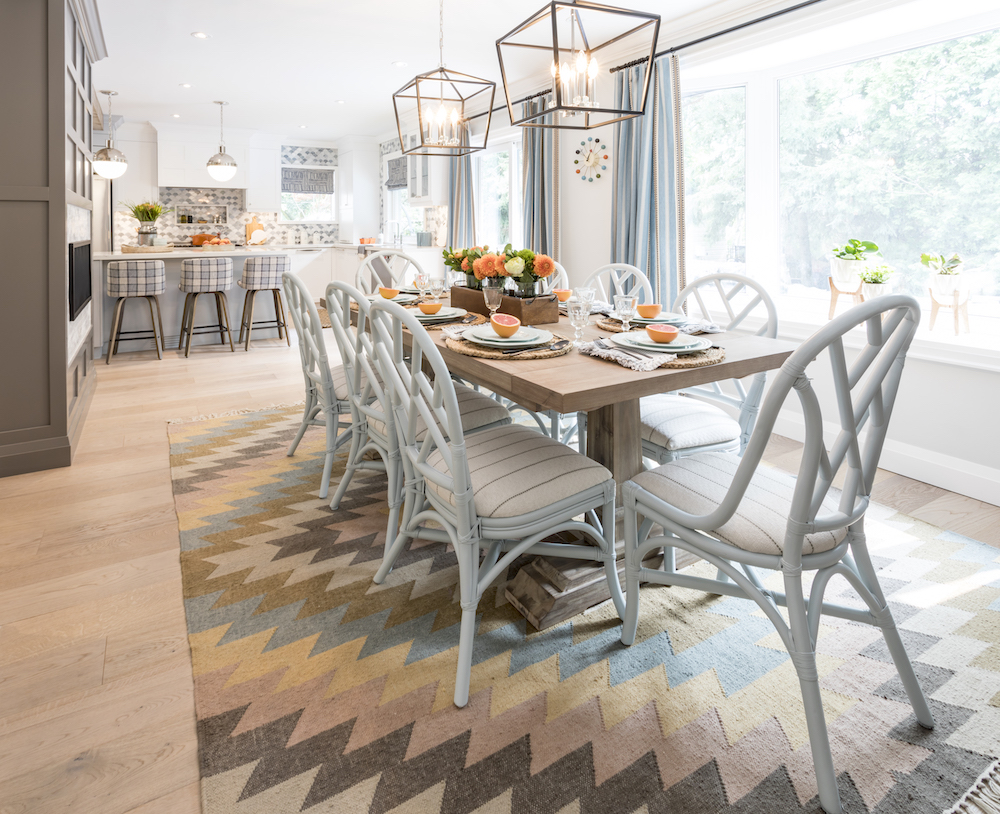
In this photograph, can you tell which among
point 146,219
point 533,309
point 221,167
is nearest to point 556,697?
point 533,309

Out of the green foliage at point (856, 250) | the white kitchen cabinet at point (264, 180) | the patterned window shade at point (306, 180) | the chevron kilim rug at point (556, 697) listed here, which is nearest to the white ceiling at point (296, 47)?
the green foliage at point (856, 250)

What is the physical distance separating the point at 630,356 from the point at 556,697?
0.91m

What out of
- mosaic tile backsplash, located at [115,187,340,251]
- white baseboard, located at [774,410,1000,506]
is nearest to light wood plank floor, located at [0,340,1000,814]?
white baseboard, located at [774,410,1000,506]

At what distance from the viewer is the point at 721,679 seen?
163cm

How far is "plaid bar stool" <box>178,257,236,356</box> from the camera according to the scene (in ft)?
18.7

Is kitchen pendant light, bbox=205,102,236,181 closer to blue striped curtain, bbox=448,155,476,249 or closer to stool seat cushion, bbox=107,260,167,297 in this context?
stool seat cushion, bbox=107,260,167,297

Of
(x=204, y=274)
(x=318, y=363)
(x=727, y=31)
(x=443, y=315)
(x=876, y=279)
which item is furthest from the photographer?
(x=204, y=274)

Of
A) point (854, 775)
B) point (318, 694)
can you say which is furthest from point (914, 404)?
point (318, 694)

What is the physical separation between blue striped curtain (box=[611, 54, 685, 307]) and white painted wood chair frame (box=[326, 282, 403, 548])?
91.7 inches

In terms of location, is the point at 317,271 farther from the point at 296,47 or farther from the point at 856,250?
the point at 856,250

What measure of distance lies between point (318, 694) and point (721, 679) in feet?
3.26

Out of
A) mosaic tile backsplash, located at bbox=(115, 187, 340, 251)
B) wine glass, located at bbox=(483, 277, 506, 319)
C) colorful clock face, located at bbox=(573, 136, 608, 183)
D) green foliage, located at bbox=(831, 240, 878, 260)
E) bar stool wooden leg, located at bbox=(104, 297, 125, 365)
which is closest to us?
wine glass, located at bbox=(483, 277, 506, 319)

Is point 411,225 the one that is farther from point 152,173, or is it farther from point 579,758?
point 579,758

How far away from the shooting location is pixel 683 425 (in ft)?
7.12
